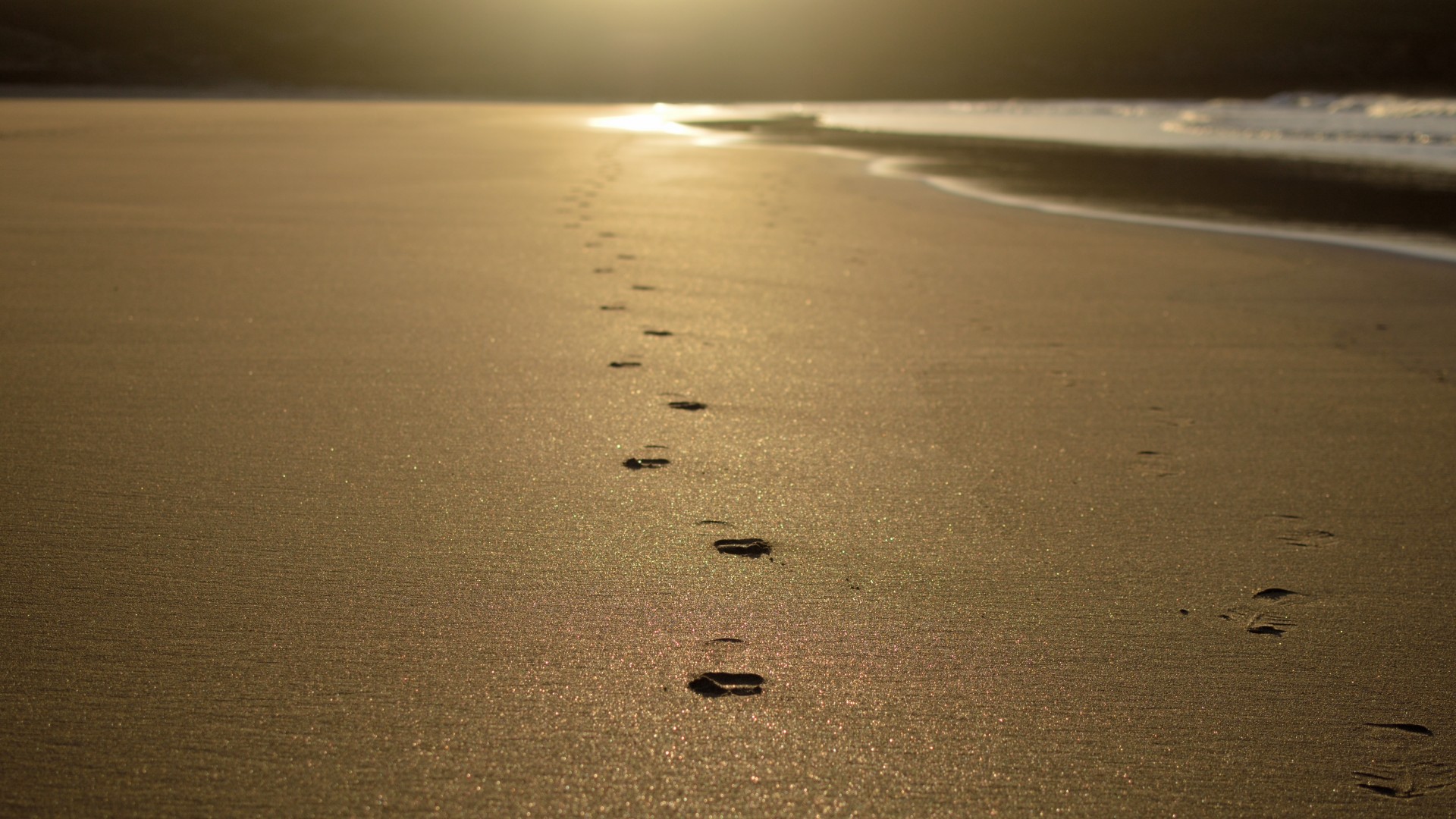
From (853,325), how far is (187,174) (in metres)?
5.73

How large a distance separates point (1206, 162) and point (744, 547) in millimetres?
13166

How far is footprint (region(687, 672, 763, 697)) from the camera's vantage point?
1.62m

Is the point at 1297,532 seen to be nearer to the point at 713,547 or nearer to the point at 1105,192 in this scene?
the point at 713,547

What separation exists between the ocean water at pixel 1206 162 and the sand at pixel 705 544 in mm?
3418

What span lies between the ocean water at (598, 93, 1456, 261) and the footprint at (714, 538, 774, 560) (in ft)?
17.9

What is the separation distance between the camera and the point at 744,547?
211 cm

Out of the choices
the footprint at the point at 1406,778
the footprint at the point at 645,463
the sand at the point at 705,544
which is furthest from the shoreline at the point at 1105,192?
the footprint at the point at 1406,778

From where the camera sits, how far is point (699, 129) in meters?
20.2

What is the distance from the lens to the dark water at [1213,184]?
25.7ft

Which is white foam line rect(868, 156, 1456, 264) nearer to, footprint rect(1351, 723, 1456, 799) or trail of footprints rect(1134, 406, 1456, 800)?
trail of footprints rect(1134, 406, 1456, 800)

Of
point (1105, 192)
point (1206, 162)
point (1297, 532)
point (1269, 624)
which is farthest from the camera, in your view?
point (1206, 162)

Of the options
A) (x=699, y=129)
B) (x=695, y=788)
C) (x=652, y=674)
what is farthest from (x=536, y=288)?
(x=699, y=129)

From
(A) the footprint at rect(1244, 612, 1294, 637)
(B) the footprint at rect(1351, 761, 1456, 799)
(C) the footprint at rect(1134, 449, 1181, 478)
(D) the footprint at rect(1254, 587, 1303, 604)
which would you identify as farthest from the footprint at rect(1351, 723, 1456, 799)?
(C) the footprint at rect(1134, 449, 1181, 478)

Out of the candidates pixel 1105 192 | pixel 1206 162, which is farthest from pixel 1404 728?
pixel 1206 162
